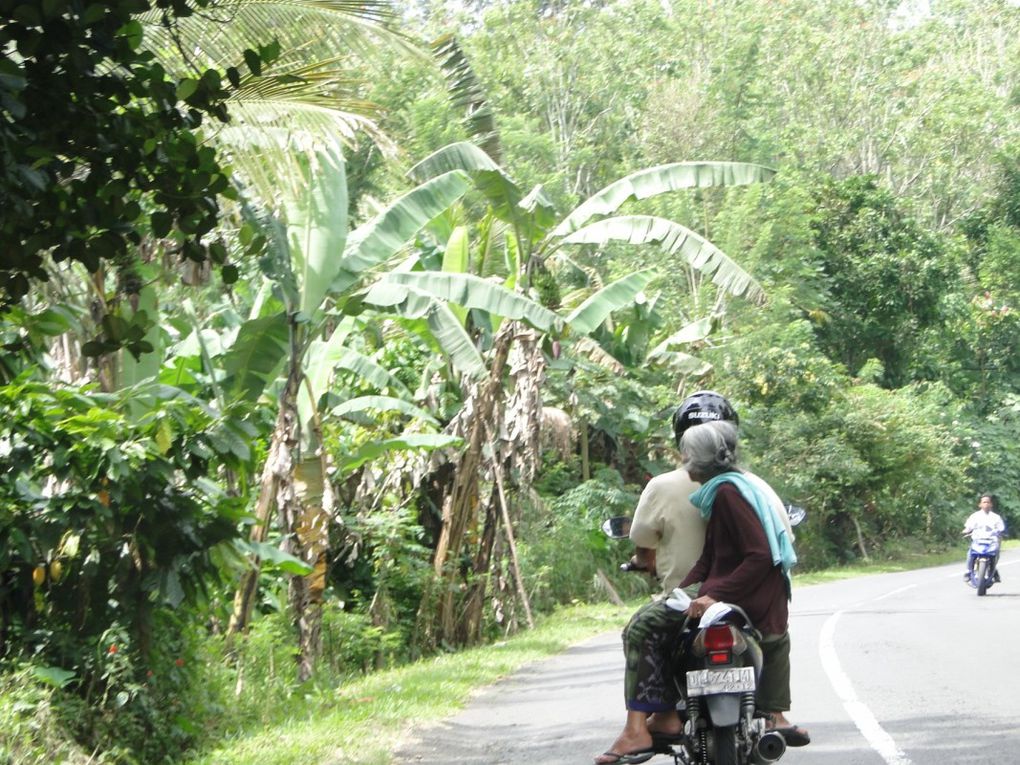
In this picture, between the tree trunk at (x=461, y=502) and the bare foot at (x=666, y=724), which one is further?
the tree trunk at (x=461, y=502)

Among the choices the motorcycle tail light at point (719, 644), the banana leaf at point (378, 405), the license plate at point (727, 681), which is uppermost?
the banana leaf at point (378, 405)

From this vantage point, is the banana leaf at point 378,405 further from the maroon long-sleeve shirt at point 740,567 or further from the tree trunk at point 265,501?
the maroon long-sleeve shirt at point 740,567

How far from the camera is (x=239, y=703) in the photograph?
10.7 meters

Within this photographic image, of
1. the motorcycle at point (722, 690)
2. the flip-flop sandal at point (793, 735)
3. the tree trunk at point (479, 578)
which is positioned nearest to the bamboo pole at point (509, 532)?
the tree trunk at point (479, 578)

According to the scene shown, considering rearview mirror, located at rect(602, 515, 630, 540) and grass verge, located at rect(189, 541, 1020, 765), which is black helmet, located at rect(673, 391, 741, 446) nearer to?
rearview mirror, located at rect(602, 515, 630, 540)

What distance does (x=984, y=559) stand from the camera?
22.7 m

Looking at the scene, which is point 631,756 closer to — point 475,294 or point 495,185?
point 475,294

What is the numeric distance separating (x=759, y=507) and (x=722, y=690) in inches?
33.6

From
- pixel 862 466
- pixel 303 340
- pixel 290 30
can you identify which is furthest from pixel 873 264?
pixel 290 30

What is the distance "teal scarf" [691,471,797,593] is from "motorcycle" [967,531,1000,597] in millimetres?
17504

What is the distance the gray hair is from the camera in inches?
252

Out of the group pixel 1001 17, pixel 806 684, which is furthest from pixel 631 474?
pixel 1001 17

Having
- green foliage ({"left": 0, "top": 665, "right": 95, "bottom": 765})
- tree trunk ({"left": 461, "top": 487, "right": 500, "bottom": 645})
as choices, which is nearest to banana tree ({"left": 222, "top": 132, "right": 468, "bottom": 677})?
tree trunk ({"left": 461, "top": 487, "right": 500, "bottom": 645})

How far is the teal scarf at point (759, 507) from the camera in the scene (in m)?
6.30
